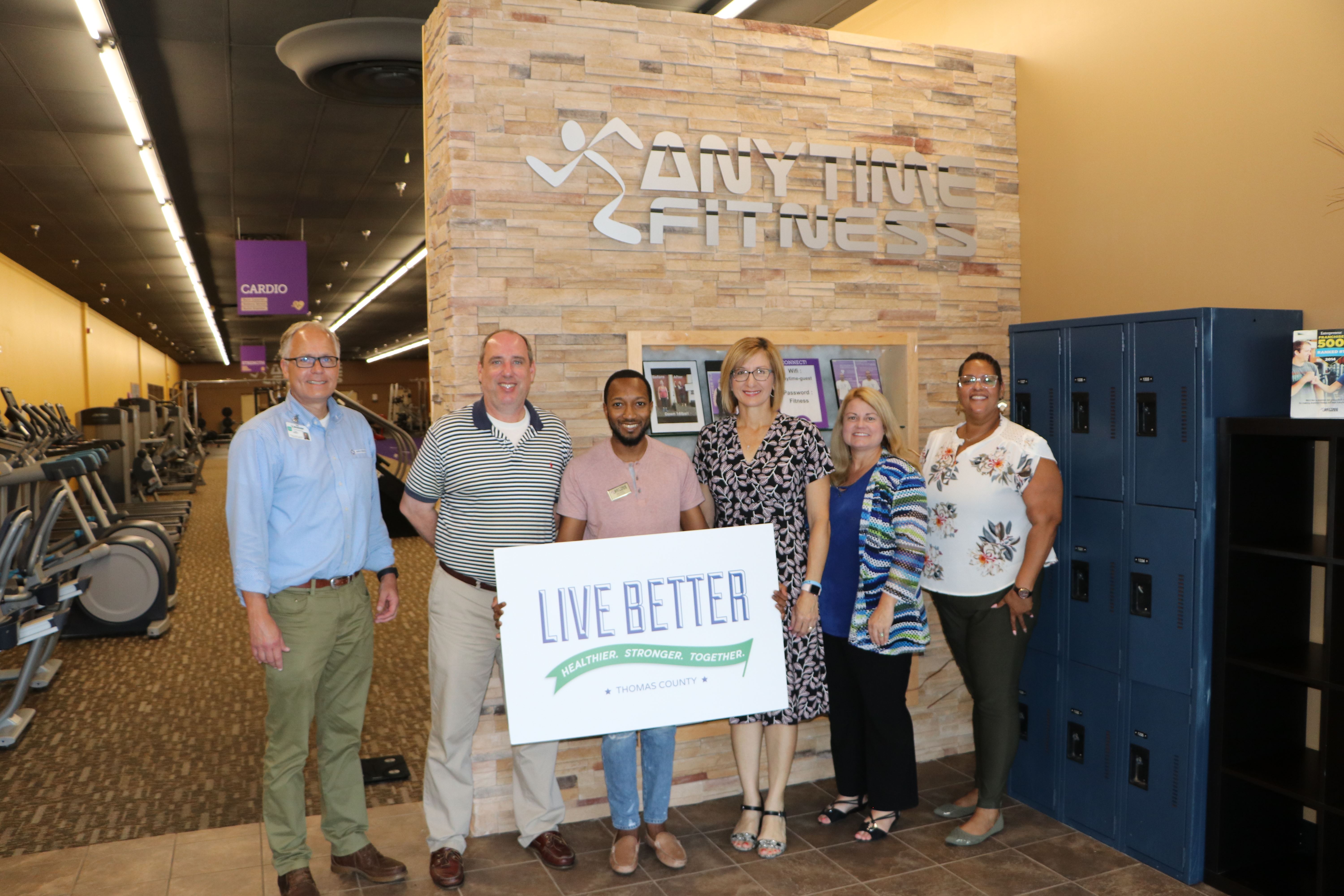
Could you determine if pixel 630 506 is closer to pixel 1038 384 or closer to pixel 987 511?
pixel 987 511

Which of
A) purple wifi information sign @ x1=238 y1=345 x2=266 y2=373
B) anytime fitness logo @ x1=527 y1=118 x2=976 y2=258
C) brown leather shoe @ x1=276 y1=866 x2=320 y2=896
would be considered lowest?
brown leather shoe @ x1=276 y1=866 x2=320 y2=896

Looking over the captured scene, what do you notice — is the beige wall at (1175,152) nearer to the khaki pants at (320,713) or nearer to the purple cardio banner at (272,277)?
the khaki pants at (320,713)

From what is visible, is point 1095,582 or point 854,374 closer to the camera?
point 1095,582

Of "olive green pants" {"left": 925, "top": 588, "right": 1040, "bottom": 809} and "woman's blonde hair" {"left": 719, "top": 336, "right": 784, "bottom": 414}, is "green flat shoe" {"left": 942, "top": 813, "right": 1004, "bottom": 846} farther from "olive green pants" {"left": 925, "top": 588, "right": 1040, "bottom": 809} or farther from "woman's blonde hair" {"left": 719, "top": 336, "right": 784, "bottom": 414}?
"woman's blonde hair" {"left": 719, "top": 336, "right": 784, "bottom": 414}

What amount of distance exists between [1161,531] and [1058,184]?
5.96 feet

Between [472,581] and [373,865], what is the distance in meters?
0.99

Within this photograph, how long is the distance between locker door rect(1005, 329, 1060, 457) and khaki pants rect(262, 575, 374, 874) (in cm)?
251

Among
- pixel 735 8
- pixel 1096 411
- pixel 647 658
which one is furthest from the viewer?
pixel 735 8

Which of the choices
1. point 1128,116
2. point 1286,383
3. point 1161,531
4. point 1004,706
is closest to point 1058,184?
point 1128,116

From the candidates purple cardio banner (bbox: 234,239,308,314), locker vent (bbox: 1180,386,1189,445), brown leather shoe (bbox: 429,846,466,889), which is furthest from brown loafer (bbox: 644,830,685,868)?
purple cardio banner (bbox: 234,239,308,314)

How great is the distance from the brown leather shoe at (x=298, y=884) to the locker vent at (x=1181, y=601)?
9.48ft

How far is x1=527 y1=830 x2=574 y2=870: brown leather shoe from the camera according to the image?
3.27 m

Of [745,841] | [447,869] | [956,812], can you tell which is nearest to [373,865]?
[447,869]

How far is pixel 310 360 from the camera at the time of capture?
9.50 ft
